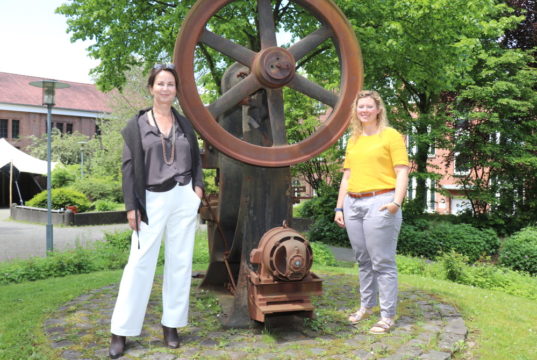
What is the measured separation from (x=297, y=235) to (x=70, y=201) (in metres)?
16.3

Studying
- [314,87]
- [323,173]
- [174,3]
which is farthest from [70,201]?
[314,87]

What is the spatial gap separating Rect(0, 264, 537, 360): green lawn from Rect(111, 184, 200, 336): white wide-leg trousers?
0.58 meters

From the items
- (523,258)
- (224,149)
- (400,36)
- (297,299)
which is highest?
(400,36)

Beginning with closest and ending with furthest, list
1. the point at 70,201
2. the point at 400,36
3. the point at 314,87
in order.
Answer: the point at 314,87 → the point at 400,36 → the point at 70,201

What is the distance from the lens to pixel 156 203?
3.46 meters

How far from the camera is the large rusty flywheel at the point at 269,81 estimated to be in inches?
146

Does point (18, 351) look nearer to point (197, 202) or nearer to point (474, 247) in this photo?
point (197, 202)

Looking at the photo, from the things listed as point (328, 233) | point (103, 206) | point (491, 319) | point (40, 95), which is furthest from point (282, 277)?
point (40, 95)

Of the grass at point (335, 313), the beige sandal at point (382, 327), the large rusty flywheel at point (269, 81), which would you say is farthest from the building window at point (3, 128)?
the beige sandal at point (382, 327)

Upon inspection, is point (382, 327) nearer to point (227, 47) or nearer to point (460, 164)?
point (227, 47)

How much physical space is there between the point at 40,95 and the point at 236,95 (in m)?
35.1

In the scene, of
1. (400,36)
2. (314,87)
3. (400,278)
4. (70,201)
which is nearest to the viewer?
(314,87)

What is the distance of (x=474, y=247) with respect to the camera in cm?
1127

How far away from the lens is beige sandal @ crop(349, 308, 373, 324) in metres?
4.27
